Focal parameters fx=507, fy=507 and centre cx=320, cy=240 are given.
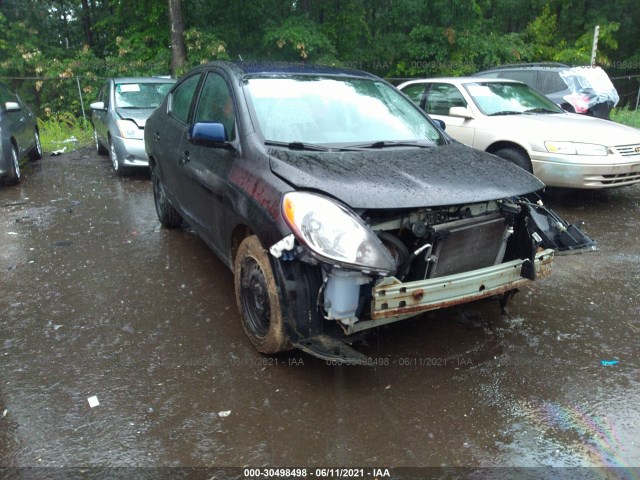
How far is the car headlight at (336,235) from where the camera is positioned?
2.52 m

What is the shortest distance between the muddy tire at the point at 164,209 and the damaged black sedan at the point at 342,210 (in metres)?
1.59

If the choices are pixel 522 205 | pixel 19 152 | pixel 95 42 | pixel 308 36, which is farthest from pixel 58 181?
pixel 95 42

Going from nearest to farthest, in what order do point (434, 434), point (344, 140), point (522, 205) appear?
point (434, 434)
point (522, 205)
point (344, 140)

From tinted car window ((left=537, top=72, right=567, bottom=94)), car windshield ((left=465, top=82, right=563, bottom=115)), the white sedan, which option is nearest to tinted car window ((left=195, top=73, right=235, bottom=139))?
the white sedan

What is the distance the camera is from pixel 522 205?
10.9ft

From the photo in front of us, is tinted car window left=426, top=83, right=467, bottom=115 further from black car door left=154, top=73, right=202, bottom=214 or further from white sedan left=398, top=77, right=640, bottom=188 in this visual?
black car door left=154, top=73, right=202, bottom=214

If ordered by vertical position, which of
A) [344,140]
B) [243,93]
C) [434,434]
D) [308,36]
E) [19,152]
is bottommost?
[434,434]

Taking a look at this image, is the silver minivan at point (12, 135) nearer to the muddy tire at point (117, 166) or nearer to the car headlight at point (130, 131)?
the muddy tire at point (117, 166)

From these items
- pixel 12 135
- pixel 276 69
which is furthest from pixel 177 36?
pixel 276 69

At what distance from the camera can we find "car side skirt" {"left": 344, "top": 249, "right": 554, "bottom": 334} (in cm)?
266

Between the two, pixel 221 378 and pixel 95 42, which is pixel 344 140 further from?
pixel 95 42

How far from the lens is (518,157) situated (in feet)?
21.4

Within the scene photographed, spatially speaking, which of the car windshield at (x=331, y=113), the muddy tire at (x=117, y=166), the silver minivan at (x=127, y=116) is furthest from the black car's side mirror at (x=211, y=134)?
the muddy tire at (x=117, y=166)

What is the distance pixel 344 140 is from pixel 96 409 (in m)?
2.29
